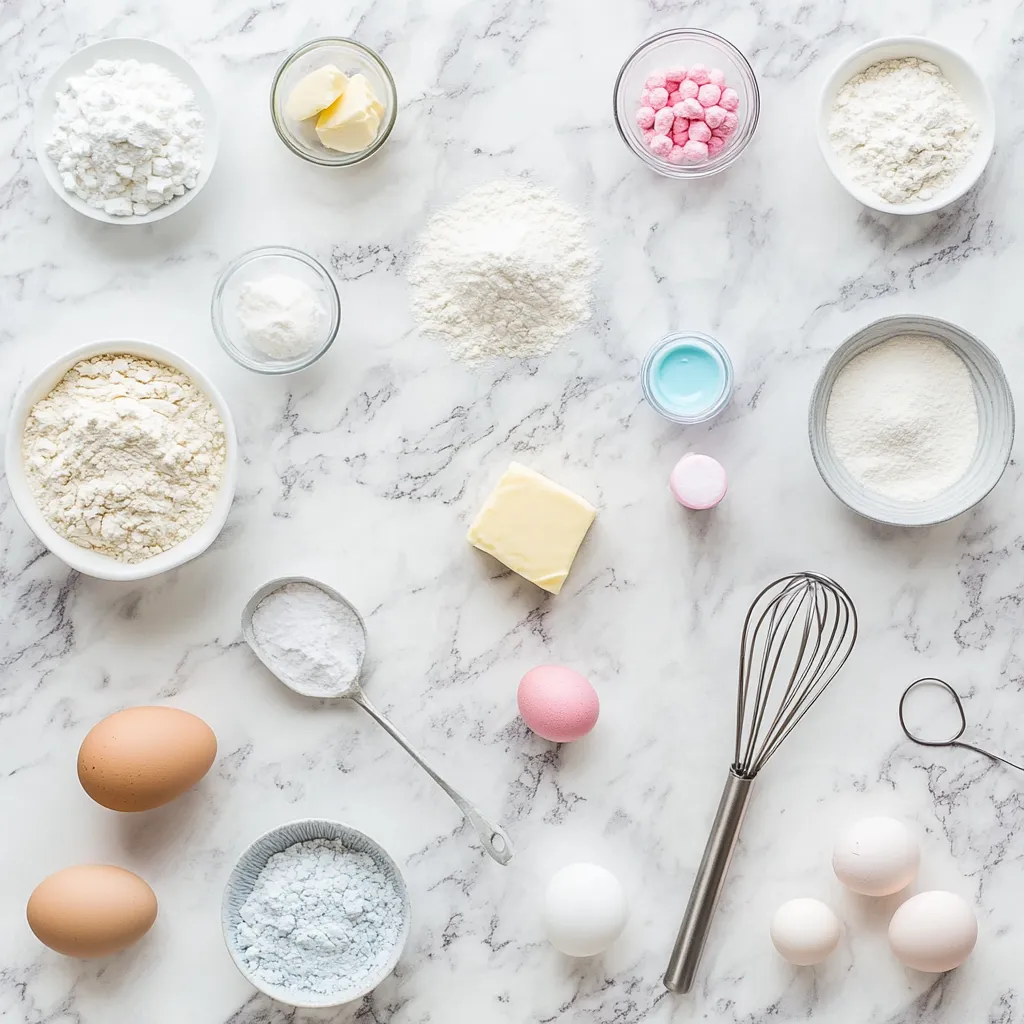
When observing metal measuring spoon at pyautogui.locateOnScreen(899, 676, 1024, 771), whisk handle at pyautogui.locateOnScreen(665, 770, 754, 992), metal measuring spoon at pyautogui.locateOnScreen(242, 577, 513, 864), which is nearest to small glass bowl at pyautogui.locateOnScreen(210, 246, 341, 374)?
metal measuring spoon at pyautogui.locateOnScreen(242, 577, 513, 864)

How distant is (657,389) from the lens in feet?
4.98

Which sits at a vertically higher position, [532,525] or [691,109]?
[691,109]

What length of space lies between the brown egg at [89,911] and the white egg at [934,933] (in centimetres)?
114

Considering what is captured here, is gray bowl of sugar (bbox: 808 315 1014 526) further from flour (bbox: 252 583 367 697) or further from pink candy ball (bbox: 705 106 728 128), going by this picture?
flour (bbox: 252 583 367 697)

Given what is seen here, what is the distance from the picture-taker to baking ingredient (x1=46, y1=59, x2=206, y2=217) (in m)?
1.42

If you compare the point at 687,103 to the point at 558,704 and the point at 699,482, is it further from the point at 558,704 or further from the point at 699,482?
the point at 558,704

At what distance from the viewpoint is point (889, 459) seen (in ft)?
4.88

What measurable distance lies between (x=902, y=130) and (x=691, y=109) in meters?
0.32

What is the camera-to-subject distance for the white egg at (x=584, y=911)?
4.75 feet

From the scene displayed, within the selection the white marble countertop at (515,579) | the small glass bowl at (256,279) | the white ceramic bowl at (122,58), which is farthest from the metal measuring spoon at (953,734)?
the white ceramic bowl at (122,58)

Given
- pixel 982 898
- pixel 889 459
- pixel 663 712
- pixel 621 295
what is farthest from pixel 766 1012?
pixel 621 295

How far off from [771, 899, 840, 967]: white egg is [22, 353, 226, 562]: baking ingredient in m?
1.07

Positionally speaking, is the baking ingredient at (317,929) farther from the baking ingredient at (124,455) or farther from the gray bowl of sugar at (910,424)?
the gray bowl of sugar at (910,424)

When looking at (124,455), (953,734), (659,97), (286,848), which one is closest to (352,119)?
(659,97)
